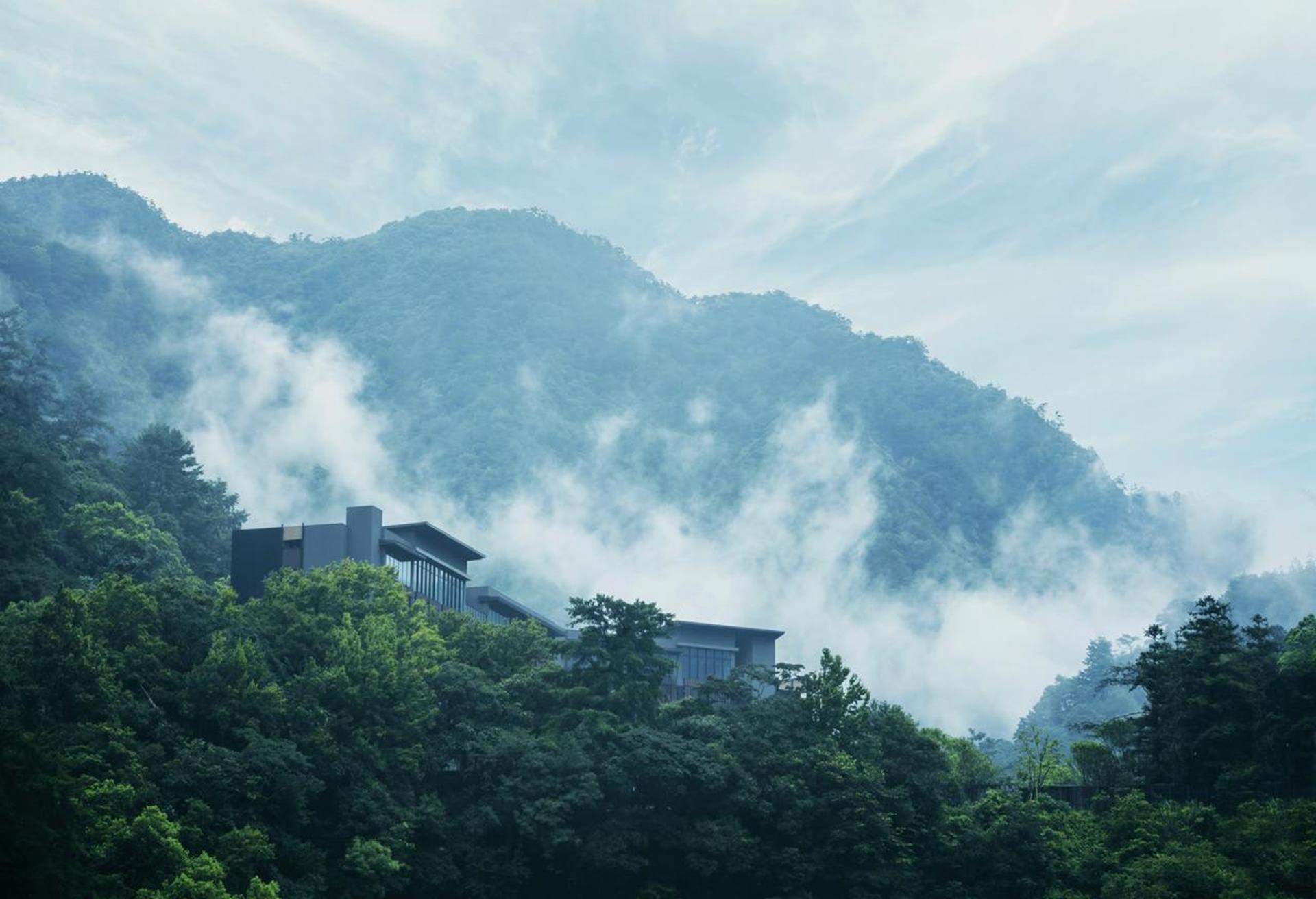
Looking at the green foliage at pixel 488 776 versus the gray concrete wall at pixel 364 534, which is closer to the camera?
the green foliage at pixel 488 776

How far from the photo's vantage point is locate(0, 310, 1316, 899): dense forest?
40250mm

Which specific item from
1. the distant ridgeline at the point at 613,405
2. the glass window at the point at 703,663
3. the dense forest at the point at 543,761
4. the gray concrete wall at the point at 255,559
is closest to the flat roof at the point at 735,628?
the glass window at the point at 703,663

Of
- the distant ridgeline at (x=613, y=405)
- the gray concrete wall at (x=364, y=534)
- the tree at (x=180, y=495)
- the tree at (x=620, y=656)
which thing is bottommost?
the tree at (x=620, y=656)

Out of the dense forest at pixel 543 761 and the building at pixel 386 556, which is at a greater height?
the building at pixel 386 556

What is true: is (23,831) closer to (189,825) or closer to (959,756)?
(189,825)

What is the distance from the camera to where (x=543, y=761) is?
49062 millimetres

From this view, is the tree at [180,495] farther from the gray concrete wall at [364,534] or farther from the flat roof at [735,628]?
the flat roof at [735,628]

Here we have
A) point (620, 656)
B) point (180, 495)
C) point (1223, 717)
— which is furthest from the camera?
point (180, 495)

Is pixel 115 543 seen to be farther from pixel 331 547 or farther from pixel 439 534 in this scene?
pixel 439 534

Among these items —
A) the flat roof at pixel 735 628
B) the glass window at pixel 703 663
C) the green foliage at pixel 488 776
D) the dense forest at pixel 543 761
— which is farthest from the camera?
the glass window at pixel 703 663

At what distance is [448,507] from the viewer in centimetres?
16112

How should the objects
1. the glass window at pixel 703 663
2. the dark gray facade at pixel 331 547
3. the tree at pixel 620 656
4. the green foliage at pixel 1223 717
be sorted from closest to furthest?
the green foliage at pixel 1223 717 < the tree at pixel 620 656 < the dark gray facade at pixel 331 547 < the glass window at pixel 703 663

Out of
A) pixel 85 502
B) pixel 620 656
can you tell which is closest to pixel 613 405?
pixel 85 502

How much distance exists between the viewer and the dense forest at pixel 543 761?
40.2 meters
